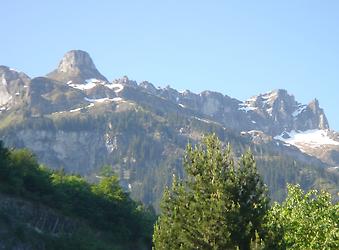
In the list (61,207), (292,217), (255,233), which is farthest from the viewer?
(61,207)

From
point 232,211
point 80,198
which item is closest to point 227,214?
point 232,211

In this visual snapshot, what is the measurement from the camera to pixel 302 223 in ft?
118

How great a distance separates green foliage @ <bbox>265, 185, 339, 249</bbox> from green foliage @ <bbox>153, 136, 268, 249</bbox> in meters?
1.25

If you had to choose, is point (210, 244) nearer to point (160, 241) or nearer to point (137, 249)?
point (160, 241)

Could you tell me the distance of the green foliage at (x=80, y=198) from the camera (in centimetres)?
8875

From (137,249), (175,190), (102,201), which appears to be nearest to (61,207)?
(102,201)

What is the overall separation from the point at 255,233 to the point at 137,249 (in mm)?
79489

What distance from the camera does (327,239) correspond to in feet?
108

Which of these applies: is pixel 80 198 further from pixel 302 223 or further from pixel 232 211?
pixel 232 211

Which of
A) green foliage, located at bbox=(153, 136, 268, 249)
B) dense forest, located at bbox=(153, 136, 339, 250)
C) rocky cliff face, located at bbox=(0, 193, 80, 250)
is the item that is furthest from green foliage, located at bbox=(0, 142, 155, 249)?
dense forest, located at bbox=(153, 136, 339, 250)

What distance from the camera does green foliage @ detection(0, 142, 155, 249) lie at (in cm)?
8875

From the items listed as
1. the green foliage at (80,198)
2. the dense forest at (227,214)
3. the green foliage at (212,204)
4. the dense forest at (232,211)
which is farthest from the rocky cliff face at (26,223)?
the dense forest at (227,214)

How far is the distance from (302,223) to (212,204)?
25.5ft

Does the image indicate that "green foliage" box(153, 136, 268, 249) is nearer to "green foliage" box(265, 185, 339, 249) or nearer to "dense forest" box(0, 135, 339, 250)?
"dense forest" box(0, 135, 339, 250)
